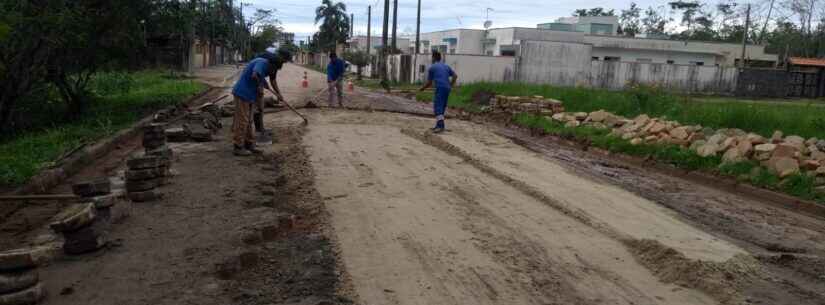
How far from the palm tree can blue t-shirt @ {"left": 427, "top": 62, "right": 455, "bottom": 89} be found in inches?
2702

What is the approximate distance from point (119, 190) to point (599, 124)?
10.0m

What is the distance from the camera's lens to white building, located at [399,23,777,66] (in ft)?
146

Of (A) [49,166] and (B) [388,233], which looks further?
(A) [49,166]

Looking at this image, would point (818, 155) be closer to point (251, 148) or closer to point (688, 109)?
point (688, 109)

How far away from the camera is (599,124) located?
1372 centimetres

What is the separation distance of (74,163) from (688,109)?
11730mm

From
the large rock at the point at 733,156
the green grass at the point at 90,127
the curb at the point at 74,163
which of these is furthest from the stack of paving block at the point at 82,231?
the large rock at the point at 733,156

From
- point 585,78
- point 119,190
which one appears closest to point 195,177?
point 119,190

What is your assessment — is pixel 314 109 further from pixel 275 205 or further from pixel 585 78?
pixel 585 78

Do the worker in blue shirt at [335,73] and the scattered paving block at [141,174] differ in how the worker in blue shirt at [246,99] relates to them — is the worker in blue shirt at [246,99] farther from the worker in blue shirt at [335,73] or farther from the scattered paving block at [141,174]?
the worker in blue shirt at [335,73]

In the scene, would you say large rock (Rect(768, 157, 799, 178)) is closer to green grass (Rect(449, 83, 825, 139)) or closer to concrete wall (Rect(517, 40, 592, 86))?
green grass (Rect(449, 83, 825, 139))

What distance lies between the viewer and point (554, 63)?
33.8 meters

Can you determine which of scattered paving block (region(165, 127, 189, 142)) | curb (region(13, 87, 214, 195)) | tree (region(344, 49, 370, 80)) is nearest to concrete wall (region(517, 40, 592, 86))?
tree (region(344, 49, 370, 80))

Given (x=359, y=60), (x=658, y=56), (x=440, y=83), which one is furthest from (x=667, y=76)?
(x=440, y=83)
